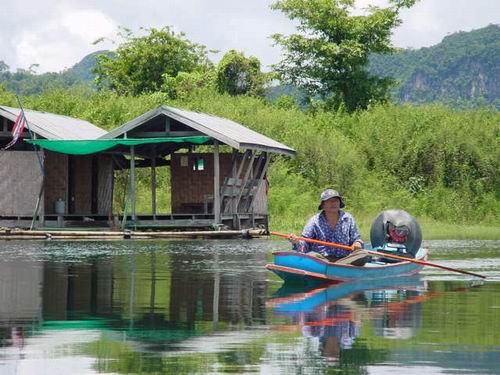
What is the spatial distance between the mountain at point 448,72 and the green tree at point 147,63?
43.6 meters

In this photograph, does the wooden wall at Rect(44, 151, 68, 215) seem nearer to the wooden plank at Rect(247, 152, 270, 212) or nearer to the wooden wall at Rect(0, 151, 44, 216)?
the wooden wall at Rect(0, 151, 44, 216)

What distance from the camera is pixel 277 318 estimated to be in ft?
39.2

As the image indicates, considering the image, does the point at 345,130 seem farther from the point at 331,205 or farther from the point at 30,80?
the point at 30,80

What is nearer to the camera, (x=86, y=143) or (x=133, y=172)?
(x=86, y=143)

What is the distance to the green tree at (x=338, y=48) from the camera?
163 ft

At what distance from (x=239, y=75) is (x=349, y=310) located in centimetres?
4074

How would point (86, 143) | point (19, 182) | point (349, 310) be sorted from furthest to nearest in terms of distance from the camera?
point (19, 182) < point (86, 143) < point (349, 310)

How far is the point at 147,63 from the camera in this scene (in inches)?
2270

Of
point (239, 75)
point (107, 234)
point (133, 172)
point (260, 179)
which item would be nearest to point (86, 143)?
point (133, 172)

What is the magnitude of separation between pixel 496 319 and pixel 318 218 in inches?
194

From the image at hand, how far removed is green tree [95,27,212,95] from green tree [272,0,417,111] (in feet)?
24.7

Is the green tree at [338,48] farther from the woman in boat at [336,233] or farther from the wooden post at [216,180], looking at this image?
the woman in boat at [336,233]

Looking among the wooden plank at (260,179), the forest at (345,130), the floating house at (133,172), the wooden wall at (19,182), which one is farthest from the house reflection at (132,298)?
the forest at (345,130)

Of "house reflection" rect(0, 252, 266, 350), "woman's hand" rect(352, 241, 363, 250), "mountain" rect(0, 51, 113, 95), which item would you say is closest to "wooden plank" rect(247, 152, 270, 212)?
"house reflection" rect(0, 252, 266, 350)
